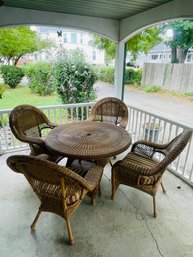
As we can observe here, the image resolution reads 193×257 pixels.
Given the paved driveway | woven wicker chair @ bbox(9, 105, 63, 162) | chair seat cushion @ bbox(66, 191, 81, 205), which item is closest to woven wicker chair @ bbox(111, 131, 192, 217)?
chair seat cushion @ bbox(66, 191, 81, 205)

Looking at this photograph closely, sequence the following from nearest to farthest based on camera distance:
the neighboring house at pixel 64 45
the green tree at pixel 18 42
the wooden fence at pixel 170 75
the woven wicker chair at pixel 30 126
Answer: the woven wicker chair at pixel 30 126, the neighboring house at pixel 64 45, the green tree at pixel 18 42, the wooden fence at pixel 170 75

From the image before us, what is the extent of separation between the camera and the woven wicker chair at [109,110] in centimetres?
317

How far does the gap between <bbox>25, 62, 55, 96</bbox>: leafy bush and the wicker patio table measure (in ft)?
10.9

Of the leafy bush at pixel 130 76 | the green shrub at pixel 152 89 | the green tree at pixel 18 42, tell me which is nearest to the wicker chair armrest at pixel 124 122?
the green shrub at pixel 152 89

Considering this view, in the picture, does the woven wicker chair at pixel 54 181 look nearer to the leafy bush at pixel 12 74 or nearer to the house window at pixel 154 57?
the leafy bush at pixel 12 74

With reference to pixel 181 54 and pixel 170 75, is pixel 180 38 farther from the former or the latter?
pixel 170 75

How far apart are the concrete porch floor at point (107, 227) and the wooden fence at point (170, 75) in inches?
190

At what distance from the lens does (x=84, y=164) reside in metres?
2.26

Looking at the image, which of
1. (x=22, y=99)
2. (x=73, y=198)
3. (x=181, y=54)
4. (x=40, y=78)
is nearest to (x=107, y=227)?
(x=73, y=198)

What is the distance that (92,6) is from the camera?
267 cm

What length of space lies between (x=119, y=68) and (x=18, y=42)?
3923 millimetres

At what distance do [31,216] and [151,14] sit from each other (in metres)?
3.35

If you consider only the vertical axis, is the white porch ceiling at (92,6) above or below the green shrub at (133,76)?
above

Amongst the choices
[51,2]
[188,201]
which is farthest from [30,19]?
[188,201]
